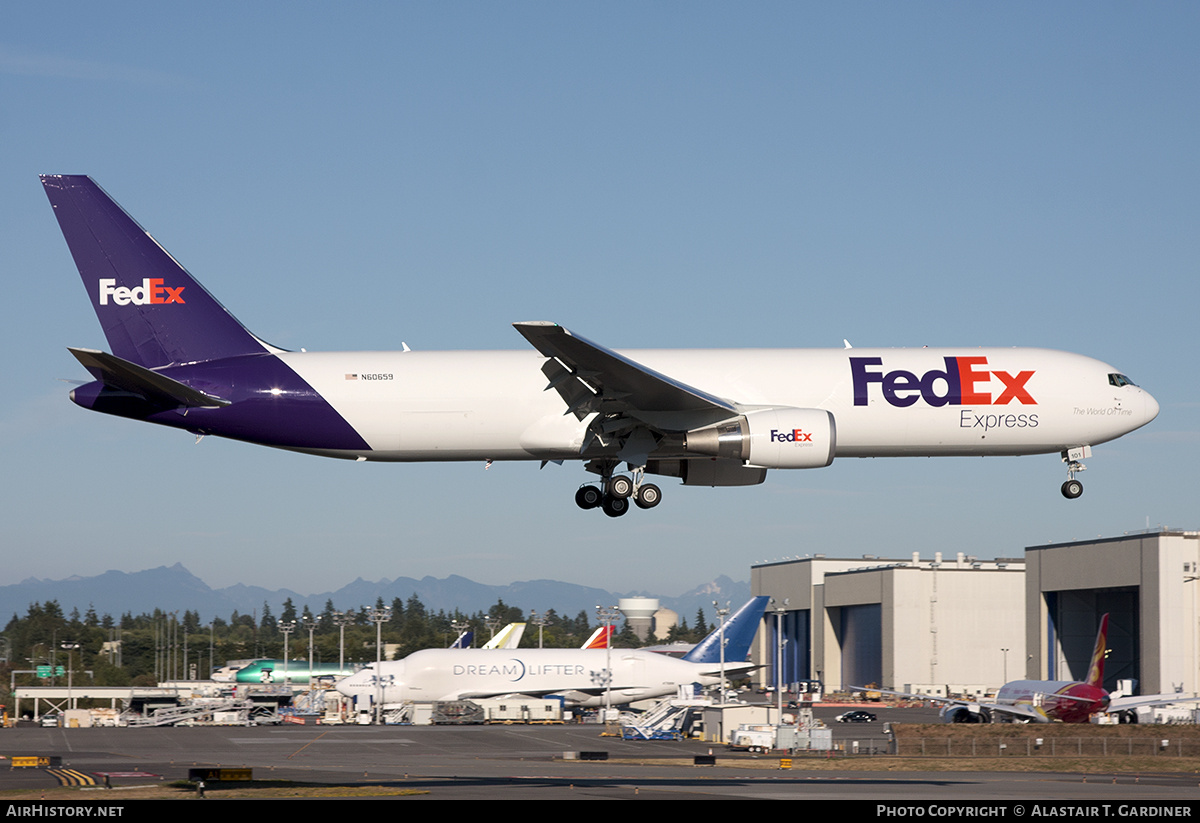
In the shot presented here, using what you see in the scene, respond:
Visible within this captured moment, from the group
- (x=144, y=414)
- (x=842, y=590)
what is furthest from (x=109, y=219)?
(x=842, y=590)

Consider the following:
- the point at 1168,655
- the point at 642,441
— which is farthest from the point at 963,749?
the point at 1168,655

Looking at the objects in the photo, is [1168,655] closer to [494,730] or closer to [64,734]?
[494,730]

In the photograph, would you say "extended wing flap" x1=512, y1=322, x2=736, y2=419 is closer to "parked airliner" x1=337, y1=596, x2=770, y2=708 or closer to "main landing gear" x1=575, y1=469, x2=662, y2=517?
"main landing gear" x1=575, y1=469, x2=662, y2=517

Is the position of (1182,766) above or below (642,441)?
below

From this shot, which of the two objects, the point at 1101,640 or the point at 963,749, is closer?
the point at 963,749

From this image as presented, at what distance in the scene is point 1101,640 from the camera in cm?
7875

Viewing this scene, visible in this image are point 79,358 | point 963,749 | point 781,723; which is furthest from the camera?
point 781,723

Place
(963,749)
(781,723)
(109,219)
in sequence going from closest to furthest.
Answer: (109,219)
(963,749)
(781,723)

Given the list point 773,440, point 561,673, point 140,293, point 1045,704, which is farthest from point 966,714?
point 140,293

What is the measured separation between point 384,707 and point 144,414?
55.7 m

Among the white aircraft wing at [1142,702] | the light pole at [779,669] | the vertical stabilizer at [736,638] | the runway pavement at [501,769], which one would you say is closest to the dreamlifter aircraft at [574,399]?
the runway pavement at [501,769]

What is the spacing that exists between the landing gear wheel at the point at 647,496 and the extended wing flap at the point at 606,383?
2.71 metres

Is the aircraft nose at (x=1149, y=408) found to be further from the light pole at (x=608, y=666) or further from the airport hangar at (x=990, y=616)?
the light pole at (x=608, y=666)

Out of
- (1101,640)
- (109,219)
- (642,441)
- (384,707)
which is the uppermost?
(109,219)
